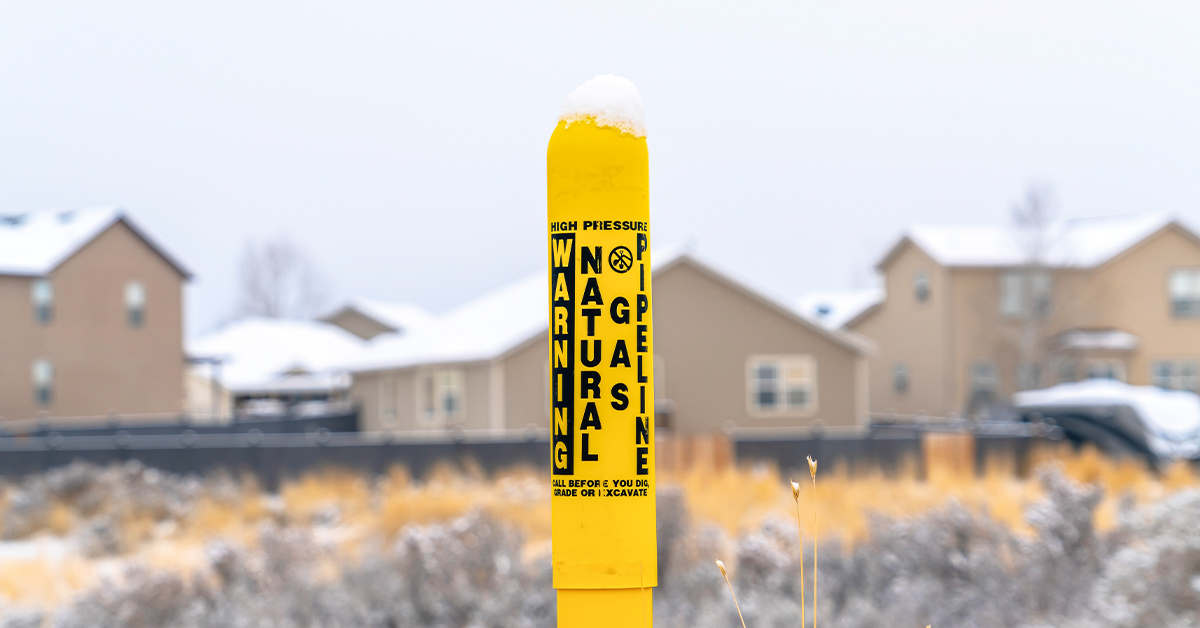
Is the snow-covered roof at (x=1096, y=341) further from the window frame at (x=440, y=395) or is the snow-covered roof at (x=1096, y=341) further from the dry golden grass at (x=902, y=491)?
the window frame at (x=440, y=395)

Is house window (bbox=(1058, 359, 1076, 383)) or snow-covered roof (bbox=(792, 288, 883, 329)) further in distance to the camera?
snow-covered roof (bbox=(792, 288, 883, 329))

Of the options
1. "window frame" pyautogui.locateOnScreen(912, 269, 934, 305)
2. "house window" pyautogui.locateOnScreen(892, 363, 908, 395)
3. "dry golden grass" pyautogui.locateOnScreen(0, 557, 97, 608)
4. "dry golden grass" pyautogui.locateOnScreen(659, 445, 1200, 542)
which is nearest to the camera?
"dry golden grass" pyautogui.locateOnScreen(0, 557, 97, 608)

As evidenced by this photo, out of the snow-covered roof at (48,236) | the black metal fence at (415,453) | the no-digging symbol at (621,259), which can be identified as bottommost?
the black metal fence at (415,453)

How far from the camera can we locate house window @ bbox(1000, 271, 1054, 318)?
37906 millimetres

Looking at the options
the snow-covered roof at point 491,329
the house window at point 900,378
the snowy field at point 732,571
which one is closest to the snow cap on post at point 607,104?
the snowy field at point 732,571

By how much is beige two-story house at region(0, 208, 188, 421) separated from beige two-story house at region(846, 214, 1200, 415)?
29.1m

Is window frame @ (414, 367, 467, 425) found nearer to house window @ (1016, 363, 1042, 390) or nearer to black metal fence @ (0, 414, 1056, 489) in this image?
black metal fence @ (0, 414, 1056, 489)

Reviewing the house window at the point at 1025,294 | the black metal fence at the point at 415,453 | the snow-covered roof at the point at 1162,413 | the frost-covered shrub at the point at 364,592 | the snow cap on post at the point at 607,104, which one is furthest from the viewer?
the house window at the point at 1025,294

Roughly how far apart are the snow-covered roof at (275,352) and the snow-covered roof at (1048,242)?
33011 mm

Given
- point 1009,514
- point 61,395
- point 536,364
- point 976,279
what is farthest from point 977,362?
point 61,395

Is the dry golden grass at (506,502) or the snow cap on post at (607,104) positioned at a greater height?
the snow cap on post at (607,104)

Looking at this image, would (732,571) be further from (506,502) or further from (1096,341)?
(1096,341)

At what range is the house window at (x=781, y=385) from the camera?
25703mm

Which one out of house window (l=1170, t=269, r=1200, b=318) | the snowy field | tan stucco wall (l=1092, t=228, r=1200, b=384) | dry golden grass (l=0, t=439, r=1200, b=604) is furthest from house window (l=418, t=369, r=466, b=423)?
house window (l=1170, t=269, r=1200, b=318)
